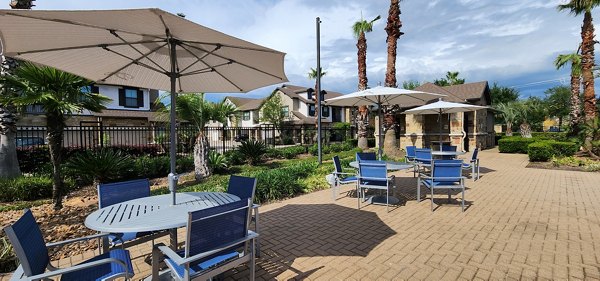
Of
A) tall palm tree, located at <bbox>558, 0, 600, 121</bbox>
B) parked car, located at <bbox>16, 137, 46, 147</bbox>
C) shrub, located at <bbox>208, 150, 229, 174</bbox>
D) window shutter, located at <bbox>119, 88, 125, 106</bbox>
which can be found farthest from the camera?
window shutter, located at <bbox>119, 88, 125, 106</bbox>

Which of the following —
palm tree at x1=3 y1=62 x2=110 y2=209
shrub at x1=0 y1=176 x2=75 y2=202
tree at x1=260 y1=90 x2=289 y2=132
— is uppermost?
tree at x1=260 y1=90 x2=289 y2=132

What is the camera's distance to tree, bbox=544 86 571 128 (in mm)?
42188

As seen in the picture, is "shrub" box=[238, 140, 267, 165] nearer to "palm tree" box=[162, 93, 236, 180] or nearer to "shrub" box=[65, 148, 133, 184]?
"palm tree" box=[162, 93, 236, 180]

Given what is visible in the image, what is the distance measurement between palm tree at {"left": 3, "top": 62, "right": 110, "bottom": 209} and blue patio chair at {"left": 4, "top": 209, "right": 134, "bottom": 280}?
13.1ft

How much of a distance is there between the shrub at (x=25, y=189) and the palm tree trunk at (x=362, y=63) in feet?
56.5

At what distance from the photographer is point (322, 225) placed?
16.5ft

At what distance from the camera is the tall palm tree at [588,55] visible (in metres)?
14.3

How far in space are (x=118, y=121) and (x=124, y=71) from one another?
25023 millimetres

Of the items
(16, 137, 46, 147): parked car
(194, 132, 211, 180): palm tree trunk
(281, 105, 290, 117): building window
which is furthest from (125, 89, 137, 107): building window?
(194, 132, 211, 180): palm tree trunk

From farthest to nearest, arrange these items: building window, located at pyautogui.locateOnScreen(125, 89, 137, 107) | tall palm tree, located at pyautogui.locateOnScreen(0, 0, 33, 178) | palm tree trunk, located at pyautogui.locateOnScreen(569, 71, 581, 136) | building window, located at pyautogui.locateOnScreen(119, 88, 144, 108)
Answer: building window, located at pyautogui.locateOnScreen(125, 89, 137, 107)
building window, located at pyautogui.locateOnScreen(119, 88, 144, 108)
palm tree trunk, located at pyautogui.locateOnScreen(569, 71, 581, 136)
tall palm tree, located at pyautogui.locateOnScreen(0, 0, 33, 178)

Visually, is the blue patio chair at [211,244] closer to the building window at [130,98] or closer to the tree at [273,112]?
the tree at [273,112]

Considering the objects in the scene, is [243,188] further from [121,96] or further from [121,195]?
[121,96]

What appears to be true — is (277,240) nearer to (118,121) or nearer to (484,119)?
(484,119)

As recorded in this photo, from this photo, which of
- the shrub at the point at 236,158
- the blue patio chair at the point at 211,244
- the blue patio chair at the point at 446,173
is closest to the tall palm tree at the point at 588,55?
the blue patio chair at the point at 446,173
